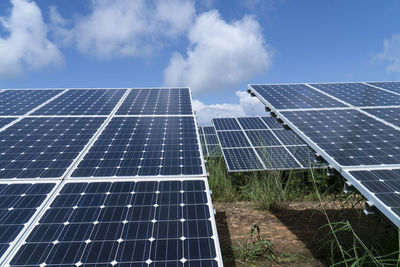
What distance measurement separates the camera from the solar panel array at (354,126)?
476 centimetres

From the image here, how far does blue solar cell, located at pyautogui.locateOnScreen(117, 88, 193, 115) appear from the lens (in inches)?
366

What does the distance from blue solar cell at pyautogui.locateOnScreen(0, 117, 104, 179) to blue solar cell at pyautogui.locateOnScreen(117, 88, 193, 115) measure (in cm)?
158

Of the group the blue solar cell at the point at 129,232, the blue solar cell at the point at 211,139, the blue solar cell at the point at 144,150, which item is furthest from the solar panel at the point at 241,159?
the blue solar cell at the point at 129,232

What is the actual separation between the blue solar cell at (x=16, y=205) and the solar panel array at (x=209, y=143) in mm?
10415

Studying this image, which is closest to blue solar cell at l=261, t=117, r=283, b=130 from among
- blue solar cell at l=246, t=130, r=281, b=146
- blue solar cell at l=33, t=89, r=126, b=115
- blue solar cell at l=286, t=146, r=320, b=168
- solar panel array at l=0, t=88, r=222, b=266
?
blue solar cell at l=246, t=130, r=281, b=146

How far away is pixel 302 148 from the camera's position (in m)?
13.7

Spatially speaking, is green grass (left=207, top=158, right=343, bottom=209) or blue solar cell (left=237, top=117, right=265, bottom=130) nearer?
green grass (left=207, top=158, right=343, bottom=209)

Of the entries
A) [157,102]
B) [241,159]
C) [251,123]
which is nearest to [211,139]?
[251,123]

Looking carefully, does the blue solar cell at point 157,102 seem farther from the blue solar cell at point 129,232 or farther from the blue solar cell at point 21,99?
the blue solar cell at point 129,232

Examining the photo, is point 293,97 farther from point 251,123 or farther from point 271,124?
point 251,123

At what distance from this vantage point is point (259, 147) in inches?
532

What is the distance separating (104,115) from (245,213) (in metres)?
6.41

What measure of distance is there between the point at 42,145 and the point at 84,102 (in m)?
4.03

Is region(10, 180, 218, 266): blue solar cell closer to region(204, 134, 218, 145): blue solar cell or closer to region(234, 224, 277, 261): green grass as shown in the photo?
region(234, 224, 277, 261): green grass
